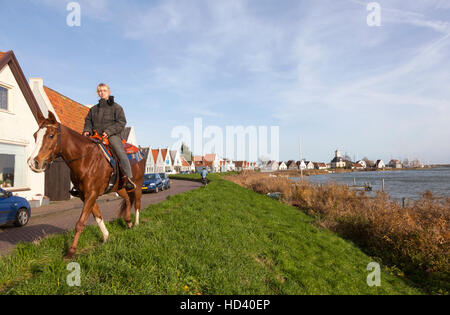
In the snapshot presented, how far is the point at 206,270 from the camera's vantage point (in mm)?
3805

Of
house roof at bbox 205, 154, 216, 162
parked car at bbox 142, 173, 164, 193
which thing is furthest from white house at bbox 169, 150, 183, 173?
parked car at bbox 142, 173, 164, 193

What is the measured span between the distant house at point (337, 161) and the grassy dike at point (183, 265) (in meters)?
166

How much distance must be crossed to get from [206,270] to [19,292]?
2.39m

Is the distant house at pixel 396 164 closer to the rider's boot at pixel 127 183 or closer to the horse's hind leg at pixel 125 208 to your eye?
the horse's hind leg at pixel 125 208

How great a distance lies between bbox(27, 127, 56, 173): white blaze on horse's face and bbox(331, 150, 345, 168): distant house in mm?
170279

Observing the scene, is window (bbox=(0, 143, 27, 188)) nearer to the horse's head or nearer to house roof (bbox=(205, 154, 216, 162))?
→ the horse's head

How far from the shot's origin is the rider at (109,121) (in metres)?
4.87

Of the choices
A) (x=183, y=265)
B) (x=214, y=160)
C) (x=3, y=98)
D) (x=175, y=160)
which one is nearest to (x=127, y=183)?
(x=183, y=265)

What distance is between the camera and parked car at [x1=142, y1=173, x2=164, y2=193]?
19.9 meters

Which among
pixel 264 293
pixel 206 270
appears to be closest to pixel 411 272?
pixel 264 293

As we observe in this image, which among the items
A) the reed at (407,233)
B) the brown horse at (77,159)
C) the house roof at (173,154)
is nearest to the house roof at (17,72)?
the brown horse at (77,159)

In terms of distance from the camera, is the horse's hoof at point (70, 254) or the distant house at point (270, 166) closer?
the horse's hoof at point (70, 254)

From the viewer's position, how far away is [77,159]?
404cm
